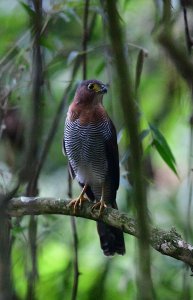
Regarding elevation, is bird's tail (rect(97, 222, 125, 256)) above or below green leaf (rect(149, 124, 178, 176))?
below

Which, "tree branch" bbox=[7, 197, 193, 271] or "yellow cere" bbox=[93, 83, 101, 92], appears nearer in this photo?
"tree branch" bbox=[7, 197, 193, 271]

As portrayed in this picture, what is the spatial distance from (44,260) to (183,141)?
206 cm

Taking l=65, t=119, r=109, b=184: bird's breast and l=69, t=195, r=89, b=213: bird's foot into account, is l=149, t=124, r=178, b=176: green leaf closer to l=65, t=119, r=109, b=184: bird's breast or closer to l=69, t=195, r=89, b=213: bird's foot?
l=69, t=195, r=89, b=213: bird's foot

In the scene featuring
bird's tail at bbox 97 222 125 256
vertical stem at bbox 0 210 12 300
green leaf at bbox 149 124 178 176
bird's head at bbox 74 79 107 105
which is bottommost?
bird's tail at bbox 97 222 125 256

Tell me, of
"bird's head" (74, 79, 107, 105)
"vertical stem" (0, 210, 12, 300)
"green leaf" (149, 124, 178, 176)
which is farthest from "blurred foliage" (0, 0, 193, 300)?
"vertical stem" (0, 210, 12, 300)

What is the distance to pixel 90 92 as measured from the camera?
563cm

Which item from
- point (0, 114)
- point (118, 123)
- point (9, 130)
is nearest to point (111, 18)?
point (0, 114)

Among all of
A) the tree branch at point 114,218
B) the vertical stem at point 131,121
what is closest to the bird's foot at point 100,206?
the tree branch at point 114,218

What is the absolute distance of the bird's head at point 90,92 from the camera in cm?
555

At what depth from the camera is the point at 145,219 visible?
2.09m

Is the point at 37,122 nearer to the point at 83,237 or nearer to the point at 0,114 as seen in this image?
the point at 0,114

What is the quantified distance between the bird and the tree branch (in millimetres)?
647

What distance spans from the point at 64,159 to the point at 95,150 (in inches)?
74.9

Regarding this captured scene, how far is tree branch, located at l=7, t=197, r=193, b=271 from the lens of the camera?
3.62 metres
